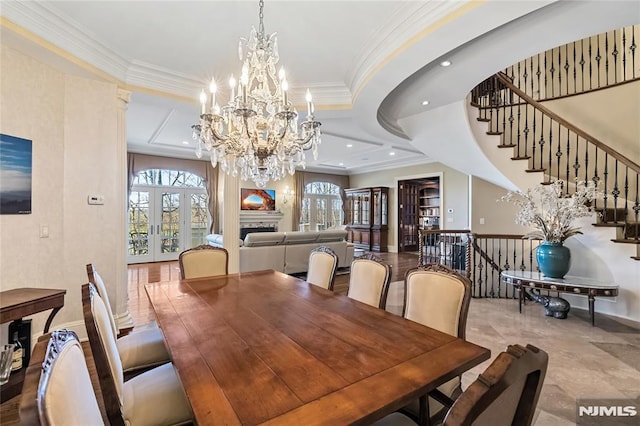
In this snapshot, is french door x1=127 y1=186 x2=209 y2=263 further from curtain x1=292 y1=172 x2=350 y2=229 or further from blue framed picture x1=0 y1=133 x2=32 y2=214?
blue framed picture x1=0 y1=133 x2=32 y2=214

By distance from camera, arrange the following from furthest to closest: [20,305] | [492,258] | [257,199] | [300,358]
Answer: [257,199] < [492,258] < [20,305] < [300,358]

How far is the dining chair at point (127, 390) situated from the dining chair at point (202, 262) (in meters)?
1.43

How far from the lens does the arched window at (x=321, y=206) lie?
34.5 feet

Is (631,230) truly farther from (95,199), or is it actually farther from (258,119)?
(95,199)

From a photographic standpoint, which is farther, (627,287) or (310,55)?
(627,287)

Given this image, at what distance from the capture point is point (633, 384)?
2.25 metres

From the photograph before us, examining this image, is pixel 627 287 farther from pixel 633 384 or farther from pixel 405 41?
pixel 405 41

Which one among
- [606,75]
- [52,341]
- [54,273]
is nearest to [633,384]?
[52,341]

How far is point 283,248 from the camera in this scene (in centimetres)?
576

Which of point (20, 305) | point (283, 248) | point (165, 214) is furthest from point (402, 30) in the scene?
point (165, 214)

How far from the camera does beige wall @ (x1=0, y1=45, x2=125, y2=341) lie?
2549mm

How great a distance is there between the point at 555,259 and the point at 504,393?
390cm

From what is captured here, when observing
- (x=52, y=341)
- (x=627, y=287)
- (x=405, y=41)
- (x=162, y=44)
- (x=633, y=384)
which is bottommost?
(x=633, y=384)

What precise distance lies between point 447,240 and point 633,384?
395 cm
